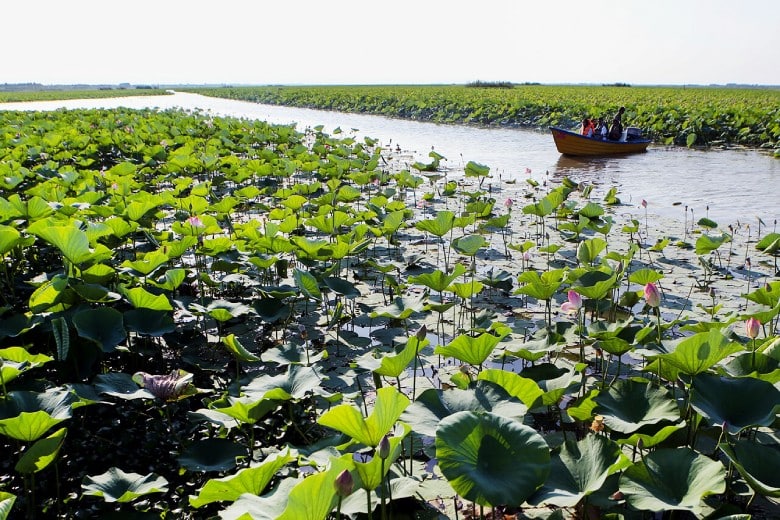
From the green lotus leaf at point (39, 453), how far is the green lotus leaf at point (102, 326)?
79cm

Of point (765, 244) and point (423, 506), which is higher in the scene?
point (765, 244)

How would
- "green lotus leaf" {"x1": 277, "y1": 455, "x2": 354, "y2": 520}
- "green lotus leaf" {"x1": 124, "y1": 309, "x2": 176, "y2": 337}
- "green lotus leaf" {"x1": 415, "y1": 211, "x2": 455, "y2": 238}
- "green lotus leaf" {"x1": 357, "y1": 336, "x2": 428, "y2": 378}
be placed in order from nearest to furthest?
"green lotus leaf" {"x1": 277, "y1": 455, "x2": 354, "y2": 520}, "green lotus leaf" {"x1": 357, "y1": 336, "x2": 428, "y2": 378}, "green lotus leaf" {"x1": 124, "y1": 309, "x2": 176, "y2": 337}, "green lotus leaf" {"x1": 415, "y1": 211, "x2": 455, "y2": 238}

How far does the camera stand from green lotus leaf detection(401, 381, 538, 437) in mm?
1807

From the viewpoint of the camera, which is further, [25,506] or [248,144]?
[248,144]

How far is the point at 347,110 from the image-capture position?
3228 centimetres

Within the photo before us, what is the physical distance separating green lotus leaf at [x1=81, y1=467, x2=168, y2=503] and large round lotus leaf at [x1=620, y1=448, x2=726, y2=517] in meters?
1.34

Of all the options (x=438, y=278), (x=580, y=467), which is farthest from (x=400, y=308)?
(x=580, y=467)

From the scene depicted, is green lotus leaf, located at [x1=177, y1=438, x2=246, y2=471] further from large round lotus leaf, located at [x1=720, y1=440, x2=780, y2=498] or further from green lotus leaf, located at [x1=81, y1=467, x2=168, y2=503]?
large round lotus leaf, located at [x1=720, y1=440, x2=780, y2=498]

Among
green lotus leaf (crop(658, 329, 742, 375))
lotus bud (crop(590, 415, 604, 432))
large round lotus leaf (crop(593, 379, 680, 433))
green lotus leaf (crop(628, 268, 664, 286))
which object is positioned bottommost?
lotus bud (crop(590, 415, 604, 432))

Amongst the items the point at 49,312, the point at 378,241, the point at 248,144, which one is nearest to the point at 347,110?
the point at 248,144

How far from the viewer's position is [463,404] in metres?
1.88

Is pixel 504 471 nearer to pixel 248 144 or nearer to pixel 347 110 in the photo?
pixel 248 144

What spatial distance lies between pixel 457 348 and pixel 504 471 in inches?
28.6

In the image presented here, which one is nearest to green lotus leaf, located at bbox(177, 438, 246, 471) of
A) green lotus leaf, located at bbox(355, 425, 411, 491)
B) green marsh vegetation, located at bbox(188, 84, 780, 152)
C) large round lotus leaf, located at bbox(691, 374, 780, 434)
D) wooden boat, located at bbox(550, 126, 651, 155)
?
green lotus leaf, located at bbox(355, 425, 411, 491)
